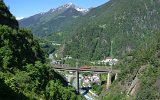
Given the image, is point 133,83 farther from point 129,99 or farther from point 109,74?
point 109,74

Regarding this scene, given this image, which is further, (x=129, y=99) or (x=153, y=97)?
(x=129, y=99)

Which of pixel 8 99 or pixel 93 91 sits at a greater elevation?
pixel 8 99

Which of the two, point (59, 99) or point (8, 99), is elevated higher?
point (8, 99)

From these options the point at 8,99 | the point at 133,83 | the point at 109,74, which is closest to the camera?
the point at 8,99

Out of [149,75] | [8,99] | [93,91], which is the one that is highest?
[8,99]

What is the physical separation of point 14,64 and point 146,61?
67223 millimetres

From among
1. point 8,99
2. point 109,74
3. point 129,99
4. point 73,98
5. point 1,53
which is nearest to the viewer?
point 8,99

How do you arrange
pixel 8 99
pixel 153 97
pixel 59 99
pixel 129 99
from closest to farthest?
pixel 8 99 < pixel 59 99 < pixel 153 97 < pixel 129 99

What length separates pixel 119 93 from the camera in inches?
4520

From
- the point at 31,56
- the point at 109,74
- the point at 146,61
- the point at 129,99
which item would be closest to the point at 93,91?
the point at 109,74

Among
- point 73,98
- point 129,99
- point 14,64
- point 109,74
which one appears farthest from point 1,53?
point 109,74

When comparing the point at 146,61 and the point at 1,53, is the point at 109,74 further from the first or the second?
the point at 1,53

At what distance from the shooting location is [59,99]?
67562mm

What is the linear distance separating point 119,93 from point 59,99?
49.4 m
